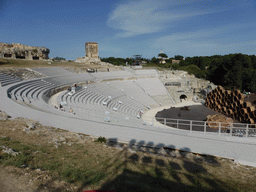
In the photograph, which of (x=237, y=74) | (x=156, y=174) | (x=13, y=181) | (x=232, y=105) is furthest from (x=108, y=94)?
(x=237, y=74)

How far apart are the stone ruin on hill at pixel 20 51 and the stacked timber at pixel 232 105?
1673 inches

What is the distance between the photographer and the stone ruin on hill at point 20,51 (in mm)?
37938

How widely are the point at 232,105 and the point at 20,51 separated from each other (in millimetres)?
47694

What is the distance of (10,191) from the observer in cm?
397

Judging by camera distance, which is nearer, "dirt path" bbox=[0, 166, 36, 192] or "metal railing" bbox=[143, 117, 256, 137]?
"dirt path" bbox=[0, 166, 36, 192]

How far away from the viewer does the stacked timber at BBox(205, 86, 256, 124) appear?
51.0ft

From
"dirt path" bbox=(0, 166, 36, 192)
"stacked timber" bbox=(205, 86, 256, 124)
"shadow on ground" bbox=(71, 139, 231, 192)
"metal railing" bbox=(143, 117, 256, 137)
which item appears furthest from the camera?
"stacked timber" bbox=(205, 86, 256, 124)

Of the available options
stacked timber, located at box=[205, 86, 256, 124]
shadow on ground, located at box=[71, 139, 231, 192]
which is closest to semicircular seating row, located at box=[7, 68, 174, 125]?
stacked timber, located at box=[205, 86, 256, 124]

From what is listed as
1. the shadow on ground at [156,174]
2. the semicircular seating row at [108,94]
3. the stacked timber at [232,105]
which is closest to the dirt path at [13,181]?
the shadow on ground at [156,174]

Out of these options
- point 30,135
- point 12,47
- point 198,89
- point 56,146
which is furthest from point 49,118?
point 12,47

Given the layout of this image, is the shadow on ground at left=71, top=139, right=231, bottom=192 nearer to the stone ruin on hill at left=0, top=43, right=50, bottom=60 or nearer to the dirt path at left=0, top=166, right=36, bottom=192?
the dirt path at left=0, top=166, right=36, bottom=192

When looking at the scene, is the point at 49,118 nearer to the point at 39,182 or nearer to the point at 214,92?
the point at 39,182

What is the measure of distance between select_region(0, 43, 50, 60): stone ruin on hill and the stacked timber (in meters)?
42.5

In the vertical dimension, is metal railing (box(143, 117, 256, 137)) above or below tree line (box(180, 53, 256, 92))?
below
